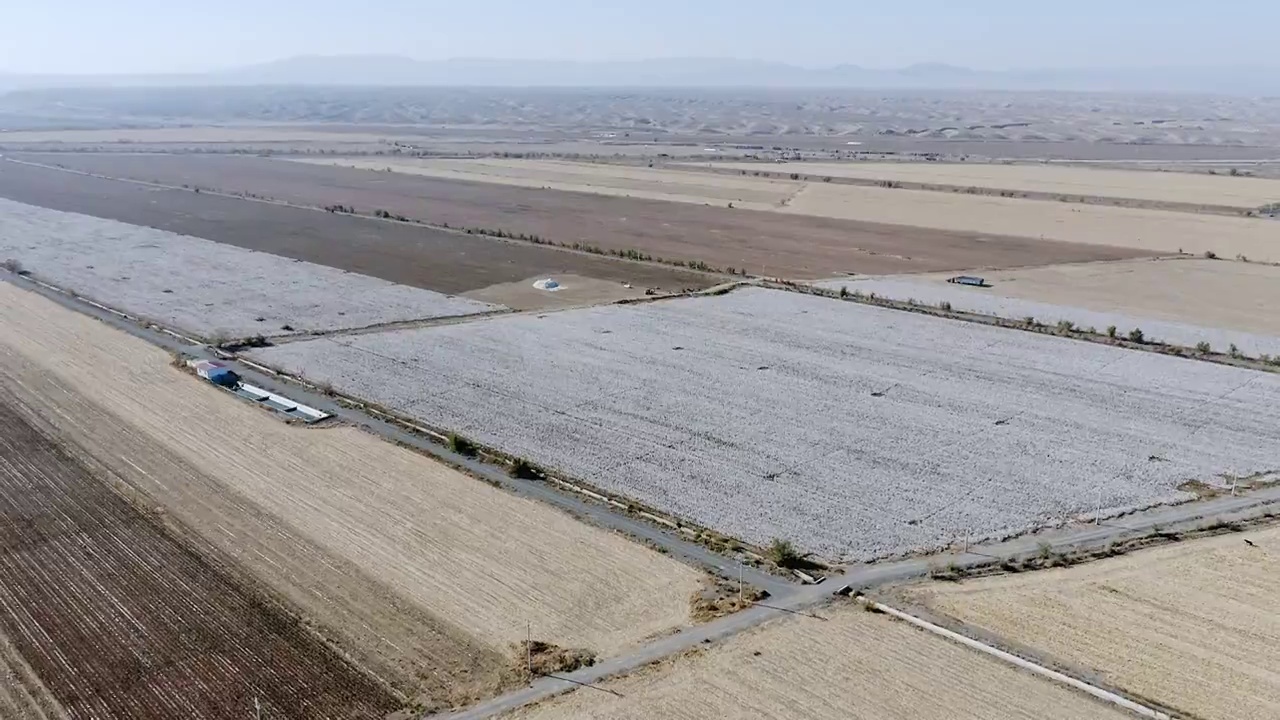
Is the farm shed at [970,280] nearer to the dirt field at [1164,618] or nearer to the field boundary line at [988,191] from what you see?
the dirt field at [1164,618]

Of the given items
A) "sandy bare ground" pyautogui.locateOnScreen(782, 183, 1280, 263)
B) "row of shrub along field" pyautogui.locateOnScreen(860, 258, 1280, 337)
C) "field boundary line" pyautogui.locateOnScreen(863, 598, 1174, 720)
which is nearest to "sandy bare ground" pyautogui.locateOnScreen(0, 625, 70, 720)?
"field boundary line" pyautogui.locateOnScreen(863, 598, 1174, 720)

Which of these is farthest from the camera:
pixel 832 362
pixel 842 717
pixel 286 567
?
pixel 832 362

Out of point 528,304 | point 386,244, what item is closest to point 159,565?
point 528,304

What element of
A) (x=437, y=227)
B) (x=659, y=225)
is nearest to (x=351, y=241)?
(x=437, y=227)

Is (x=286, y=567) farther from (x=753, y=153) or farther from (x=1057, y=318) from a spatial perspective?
(x=753, y=153)

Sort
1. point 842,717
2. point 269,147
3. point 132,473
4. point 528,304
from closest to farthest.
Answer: point 842,717, point 132,473, point 528,304, point 269,147

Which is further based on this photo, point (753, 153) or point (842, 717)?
point (753, 153)

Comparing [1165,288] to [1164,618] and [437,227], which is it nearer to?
[1164,618]
